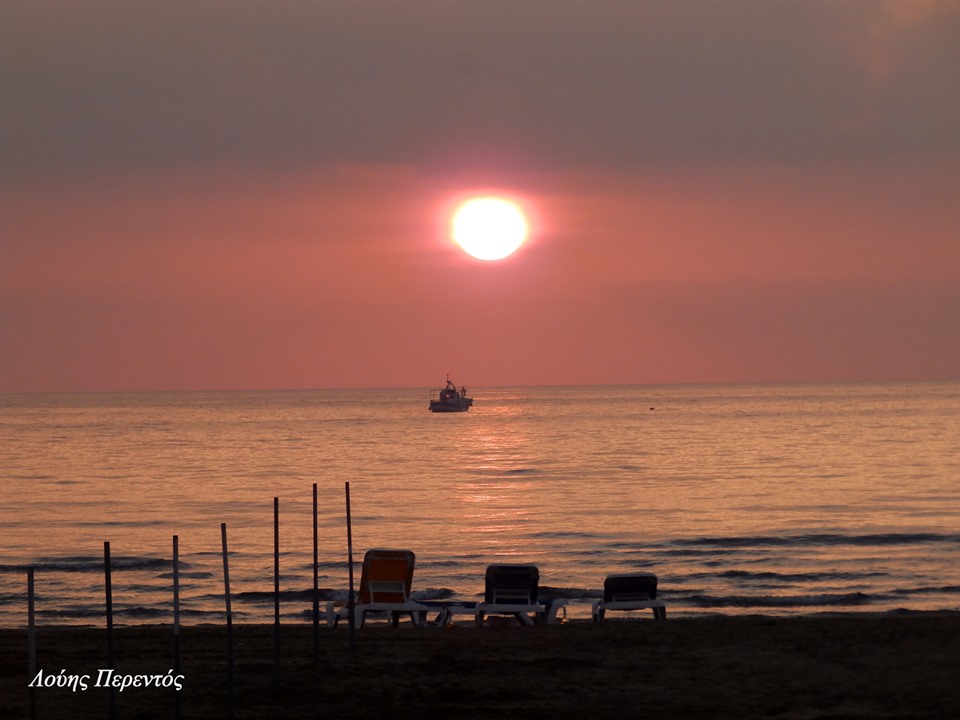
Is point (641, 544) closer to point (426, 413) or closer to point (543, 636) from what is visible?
point (543, 636)

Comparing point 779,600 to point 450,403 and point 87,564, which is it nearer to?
point 87,564

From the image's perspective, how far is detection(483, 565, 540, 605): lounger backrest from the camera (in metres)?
20.7

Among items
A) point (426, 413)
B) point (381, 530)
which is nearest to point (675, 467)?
point (381, 530)

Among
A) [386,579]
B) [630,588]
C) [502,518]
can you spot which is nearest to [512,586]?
[630,588]

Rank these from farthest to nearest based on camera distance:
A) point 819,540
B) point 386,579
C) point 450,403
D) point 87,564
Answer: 1. point 450,403
2. point 819,540
3. point 87,564
4. point 386,579

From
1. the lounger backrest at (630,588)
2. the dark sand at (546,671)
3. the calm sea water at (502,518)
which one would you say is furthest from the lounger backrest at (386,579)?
the calm sea water at (502,518)

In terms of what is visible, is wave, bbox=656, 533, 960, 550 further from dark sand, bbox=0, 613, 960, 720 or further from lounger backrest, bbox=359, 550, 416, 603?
dark sand, bbox=0, 613, 960, 720

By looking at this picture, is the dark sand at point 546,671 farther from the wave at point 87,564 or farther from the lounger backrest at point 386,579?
the wave at point 87,564

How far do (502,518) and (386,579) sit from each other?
26.6 m

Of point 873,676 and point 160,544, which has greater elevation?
point 160,544

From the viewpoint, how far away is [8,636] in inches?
738

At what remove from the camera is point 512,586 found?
20.7 metres

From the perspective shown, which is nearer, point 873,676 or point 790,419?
point 873,676

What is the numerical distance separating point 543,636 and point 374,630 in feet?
8.79
